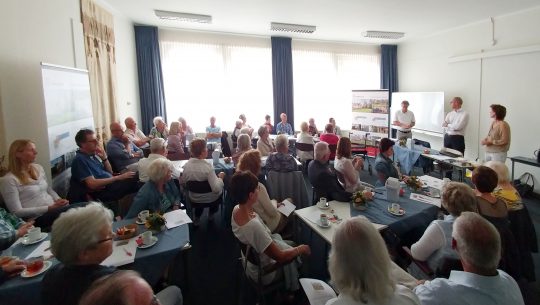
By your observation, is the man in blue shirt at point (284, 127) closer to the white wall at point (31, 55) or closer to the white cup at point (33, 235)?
the white wall at point (31, 55)

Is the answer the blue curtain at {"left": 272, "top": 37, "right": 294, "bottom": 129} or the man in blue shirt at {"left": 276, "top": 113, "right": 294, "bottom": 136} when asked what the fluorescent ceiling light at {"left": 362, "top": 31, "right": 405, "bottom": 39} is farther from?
the man in blue shirt at {"left": 276, "top": 113, "right": 294, "bottom": 136}

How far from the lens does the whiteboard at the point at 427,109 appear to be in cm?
710

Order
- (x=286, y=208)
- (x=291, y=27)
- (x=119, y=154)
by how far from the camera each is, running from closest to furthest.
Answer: (x=286, y=208) → (x=119, y=154) → (x=291, y=27)

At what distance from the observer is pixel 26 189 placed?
260 centimetres

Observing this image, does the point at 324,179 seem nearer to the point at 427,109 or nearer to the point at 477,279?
the point at 477,279

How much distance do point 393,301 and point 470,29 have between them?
24.5ft

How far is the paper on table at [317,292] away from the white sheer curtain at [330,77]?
Result: 22.7 ft

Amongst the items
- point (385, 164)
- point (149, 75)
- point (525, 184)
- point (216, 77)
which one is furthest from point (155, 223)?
point (525, 184)

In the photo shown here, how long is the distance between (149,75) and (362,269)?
6.77m

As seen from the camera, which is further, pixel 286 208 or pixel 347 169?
pixel 347 169

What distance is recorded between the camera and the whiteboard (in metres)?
7.10

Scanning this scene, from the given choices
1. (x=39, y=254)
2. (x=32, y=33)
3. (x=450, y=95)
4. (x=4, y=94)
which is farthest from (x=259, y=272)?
(x=450, y=95)

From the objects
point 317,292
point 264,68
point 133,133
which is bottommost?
point 317,292

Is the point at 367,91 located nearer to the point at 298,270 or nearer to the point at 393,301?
the point at 298,270
